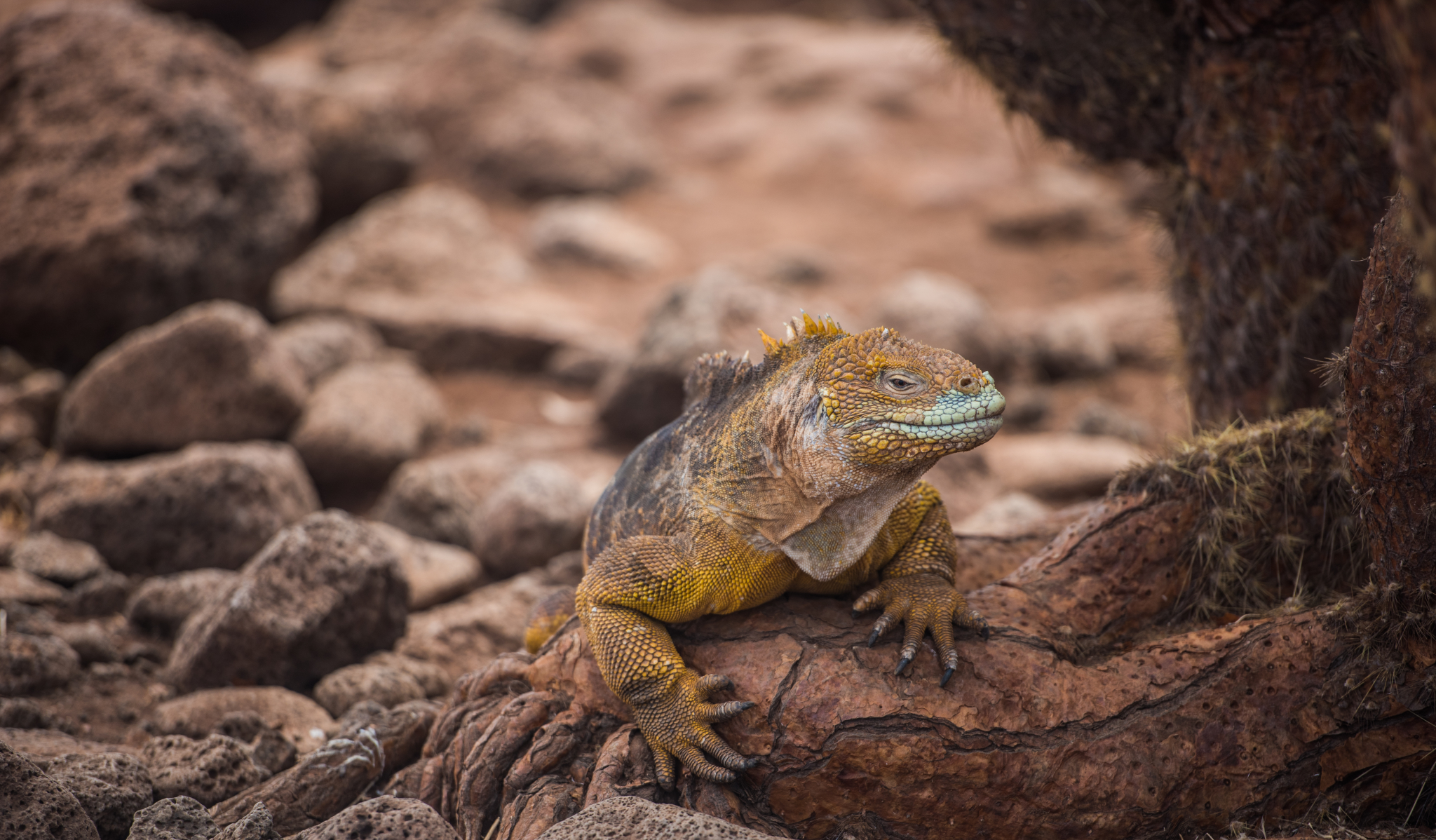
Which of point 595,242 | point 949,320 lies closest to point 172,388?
point 595,242

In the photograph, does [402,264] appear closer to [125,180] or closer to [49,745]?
[125,180]

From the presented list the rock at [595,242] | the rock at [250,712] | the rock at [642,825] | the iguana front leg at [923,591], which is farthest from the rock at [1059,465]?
the rock at [595,242]

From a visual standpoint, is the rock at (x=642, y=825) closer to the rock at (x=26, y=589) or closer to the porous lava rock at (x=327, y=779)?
the porous lava rock at (x=327, y=779)

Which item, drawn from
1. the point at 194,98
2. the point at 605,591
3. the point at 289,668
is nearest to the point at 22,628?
the point at 289,668

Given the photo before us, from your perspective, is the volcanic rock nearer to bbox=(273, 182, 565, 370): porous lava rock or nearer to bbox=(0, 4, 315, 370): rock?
bbox=(0, 4, 315, 370): rock

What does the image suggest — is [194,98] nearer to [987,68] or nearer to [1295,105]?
[987,68]

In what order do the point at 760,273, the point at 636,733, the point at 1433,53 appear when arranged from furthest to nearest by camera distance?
the point at 760,273 → the point at 636,733 → the point at 1433,53
